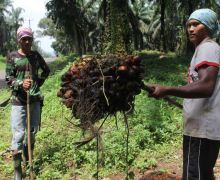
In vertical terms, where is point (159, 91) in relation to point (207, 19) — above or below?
below

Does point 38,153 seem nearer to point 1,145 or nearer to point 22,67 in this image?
point 1,145

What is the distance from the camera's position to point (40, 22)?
7738cm

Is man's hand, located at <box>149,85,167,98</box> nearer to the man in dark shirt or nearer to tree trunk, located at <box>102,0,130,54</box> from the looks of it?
the man in dark shirt

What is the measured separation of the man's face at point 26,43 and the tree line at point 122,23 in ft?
3.95

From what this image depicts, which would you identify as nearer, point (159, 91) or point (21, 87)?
point (159, 91)

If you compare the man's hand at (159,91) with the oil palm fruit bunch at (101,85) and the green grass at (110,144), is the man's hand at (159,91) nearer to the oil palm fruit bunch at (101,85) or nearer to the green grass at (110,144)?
→ the oil palm fruit bunch at (101,85)

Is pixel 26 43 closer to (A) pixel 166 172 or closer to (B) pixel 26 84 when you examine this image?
(B) pixel 26 84

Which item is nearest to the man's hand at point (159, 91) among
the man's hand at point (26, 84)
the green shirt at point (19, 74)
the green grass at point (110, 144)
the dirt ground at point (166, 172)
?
the green grass at point (110, 144)

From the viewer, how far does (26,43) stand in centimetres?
575

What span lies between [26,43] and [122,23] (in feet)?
46.1

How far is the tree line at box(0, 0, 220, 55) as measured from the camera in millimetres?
19469

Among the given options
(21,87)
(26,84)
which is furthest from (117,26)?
(26,84)

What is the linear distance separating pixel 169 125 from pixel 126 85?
4680 mm

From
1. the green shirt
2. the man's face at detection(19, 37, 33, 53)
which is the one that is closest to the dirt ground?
the green shirt
